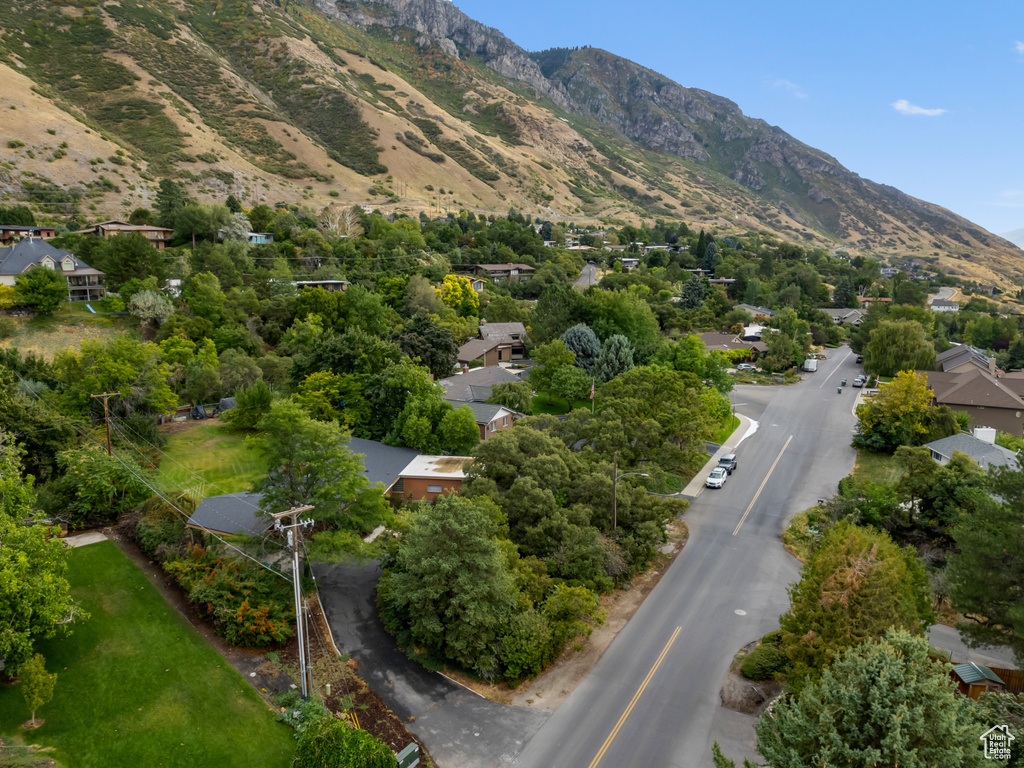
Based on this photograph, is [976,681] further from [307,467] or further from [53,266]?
[53,266]

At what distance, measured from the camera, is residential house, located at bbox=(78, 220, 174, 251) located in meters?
64.8

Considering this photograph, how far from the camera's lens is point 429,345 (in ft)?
159

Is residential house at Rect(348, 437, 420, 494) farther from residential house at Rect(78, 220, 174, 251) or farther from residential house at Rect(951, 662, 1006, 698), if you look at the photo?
residential house at Rect(78, 220, 174, 251)

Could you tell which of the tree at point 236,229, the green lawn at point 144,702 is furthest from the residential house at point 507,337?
the green lawn at point 144,702

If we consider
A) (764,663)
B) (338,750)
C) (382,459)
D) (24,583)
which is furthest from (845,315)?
(24,583)

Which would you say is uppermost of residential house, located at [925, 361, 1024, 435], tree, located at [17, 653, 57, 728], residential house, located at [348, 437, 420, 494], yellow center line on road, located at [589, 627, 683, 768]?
residential house, located at [925, 361, 1024, 435]

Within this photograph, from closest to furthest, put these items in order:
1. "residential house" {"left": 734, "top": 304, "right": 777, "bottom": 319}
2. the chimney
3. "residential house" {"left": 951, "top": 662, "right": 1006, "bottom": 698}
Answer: "residential house" {"left": 951, "top": 662, "right": 1006, "bottom": 698}, the chimney, "residential house" {"left": 734, "top": 304, "right": 777, "bottom": 319}

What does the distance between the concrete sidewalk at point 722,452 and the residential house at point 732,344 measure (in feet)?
71.1

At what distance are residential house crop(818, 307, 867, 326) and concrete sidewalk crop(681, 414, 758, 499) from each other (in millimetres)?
52867

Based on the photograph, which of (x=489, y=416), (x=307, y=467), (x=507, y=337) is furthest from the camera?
(x=507, y=337)

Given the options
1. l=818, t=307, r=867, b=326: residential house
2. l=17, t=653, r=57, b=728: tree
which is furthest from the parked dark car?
l=818, t=307, r=867, b=326: residential house

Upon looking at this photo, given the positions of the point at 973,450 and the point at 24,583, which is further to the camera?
the point at 973,450

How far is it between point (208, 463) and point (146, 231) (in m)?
46.2

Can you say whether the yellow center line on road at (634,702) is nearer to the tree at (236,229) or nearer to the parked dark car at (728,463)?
the parked dark car at (728,463)
